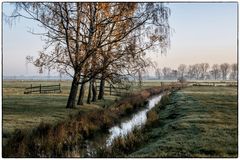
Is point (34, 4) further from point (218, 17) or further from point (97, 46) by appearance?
point (218, 17)

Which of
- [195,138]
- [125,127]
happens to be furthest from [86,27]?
[195,138]

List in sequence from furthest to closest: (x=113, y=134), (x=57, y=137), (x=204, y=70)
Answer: (x=204, y=70), (x=113, y=134), (x=57, y=137)

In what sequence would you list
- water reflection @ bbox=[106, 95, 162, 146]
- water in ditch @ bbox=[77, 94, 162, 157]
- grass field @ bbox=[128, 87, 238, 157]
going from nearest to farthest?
grass field @ bbox=[128, 87, 238, 157] → water in ditch @ bbox=[77, 94, 162, 157] → water reflection @ bbox=[106, 95, 162, 146]

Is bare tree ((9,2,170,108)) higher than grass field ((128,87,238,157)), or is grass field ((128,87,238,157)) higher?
bare tree ((9,2,170,108))

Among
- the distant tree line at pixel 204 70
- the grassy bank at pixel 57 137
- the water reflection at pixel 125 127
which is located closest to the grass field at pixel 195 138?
the water reflection at pixel 125 127

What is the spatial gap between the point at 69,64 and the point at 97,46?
1993mm

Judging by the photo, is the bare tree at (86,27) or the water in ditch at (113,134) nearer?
the water in ditch at (113,134)

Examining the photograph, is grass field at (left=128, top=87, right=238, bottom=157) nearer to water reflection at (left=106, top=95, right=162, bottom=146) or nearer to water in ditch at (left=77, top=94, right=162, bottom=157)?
water reflection at (left=106, top=95, right=162, bottom=146)

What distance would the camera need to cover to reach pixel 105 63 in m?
Result: 17.2

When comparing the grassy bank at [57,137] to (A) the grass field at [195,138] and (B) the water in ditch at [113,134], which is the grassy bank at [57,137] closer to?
(B) the water in ditch at [113,134]

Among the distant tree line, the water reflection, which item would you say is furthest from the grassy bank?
the distant tree line

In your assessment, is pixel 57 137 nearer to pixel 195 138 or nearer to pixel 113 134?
pixel 113 134

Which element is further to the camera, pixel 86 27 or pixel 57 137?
pixel 86 27

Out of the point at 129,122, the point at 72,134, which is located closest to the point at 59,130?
the point at 72,134
